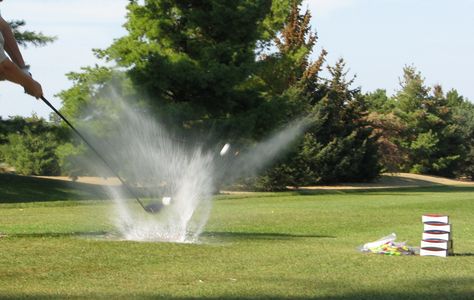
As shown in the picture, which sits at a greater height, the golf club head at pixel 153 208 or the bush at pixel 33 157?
the bush at pixel 33 157

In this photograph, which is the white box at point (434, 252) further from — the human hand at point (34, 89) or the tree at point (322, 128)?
the tree at point (322, 128)

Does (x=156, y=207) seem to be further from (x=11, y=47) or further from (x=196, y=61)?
(x=196, y=61)

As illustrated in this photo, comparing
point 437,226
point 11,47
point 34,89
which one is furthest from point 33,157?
point 34,89

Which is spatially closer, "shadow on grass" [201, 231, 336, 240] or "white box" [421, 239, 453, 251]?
"white box" [421, 239, 453, 251]

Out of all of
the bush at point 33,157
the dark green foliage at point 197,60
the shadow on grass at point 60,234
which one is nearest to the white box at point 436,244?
the shadow on grass at point 60,234

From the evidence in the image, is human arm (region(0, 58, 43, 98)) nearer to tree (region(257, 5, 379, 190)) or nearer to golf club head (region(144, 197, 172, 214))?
golf club head (region(144, 197, 172, 214))

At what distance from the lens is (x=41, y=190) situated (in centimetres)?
3647

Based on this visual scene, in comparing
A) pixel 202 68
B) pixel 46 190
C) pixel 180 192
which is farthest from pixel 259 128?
pixel 180 192

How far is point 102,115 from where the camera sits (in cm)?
3594

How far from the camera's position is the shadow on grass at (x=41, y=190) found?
34.0 meters

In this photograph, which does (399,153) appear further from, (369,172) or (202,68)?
(202,68)

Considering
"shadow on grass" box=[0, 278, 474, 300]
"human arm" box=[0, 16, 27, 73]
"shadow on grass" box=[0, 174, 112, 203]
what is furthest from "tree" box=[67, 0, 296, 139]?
"shadow on grass" box=[0, 278, 474, 300]

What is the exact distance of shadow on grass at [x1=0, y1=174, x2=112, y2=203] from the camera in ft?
112

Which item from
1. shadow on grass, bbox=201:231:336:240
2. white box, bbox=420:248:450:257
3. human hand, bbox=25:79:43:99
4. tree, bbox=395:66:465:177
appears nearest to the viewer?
human hand, bbox=25:79:43:99
